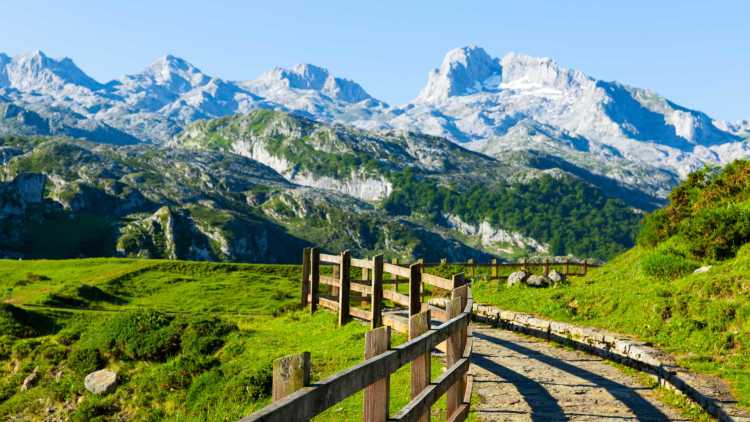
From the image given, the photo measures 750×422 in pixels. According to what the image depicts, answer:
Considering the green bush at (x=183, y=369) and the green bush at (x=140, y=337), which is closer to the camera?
the green bush at (x=183, y=369)

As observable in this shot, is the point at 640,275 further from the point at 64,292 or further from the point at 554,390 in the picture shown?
the point at 64,292

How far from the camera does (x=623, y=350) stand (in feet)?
54.9

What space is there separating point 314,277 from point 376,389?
58.4 feet

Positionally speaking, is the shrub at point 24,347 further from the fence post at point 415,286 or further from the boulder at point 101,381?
the fence post at point 415,286

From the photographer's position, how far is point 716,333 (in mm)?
16547

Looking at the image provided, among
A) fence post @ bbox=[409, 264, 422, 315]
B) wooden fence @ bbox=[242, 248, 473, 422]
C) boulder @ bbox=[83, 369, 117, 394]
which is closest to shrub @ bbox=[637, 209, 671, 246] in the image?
fence post @ bbox=[409, 264, 422, 315]

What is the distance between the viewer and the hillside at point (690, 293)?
1594cm

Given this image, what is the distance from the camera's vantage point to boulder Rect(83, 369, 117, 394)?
1809 centimetres

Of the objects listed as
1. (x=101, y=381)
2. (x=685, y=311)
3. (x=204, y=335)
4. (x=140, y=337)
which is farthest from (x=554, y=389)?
(x=140, y=337)

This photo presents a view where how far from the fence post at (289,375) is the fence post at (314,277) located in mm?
18971

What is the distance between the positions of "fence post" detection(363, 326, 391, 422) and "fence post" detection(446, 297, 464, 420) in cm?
317

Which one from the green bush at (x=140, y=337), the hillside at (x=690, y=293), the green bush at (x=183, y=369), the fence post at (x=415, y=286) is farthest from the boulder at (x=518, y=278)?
the green bush at (x=183, y=369)

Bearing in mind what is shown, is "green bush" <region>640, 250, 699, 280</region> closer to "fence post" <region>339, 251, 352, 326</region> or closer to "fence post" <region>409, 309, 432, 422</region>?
"fence post" <region>339, 251, 352, 326</region>

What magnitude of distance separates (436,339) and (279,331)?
14172 millimetres
